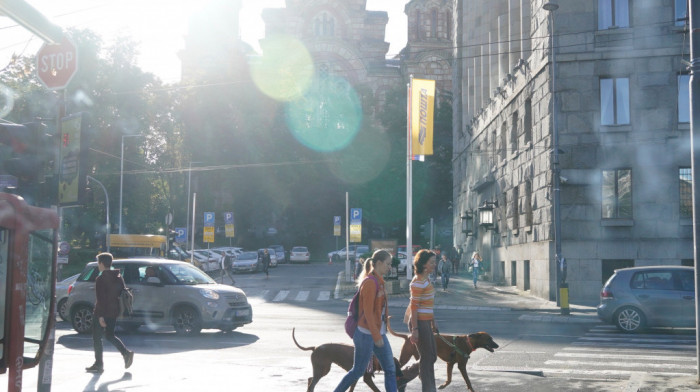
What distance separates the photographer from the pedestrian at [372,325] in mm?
7934

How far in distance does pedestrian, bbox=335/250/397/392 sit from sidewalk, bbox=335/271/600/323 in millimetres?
14332

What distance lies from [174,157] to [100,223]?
1076 centimetres

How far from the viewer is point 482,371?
11.7 meters

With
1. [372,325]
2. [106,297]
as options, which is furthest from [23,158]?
[106,297]

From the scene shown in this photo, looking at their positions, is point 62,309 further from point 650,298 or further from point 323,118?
point 323,118

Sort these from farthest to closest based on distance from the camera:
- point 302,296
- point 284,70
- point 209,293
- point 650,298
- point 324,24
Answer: point 324,24 → point 284,70 → point 302,296 → point 650,298 → point 209,293

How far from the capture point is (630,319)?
58.8 ft

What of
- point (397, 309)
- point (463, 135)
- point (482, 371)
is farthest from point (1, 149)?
point (463, 135)

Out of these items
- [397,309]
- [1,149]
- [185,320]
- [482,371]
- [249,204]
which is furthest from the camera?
[249,204]

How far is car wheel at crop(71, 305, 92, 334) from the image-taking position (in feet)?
59.2

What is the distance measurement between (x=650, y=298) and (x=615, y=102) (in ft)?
40.8

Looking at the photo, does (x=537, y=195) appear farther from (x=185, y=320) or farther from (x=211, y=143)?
(x=211, y=143)

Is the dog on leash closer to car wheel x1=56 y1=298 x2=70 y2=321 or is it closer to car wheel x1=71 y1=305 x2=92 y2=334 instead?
car wheel x1=71 y1=305 x2=92 y2=334

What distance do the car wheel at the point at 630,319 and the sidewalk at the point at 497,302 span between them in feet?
11.0
